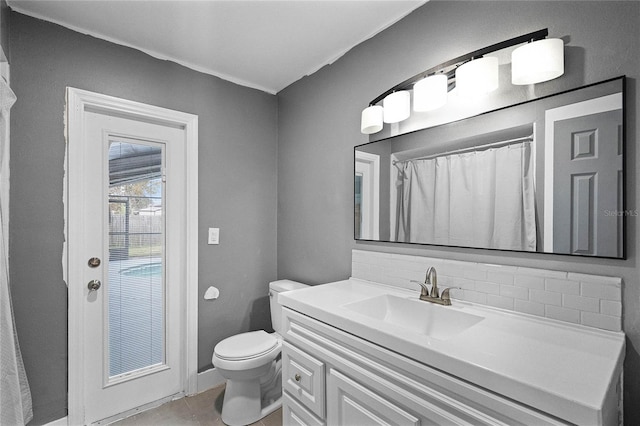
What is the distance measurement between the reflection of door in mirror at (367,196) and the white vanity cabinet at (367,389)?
68 cm

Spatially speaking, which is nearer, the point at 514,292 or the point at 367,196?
the point at 514,292

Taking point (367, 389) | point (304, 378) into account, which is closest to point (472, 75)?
point (367, 389)

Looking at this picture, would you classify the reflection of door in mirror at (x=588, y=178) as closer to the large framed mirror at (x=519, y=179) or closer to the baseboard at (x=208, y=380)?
the large framed mirror at (x=519, y=179)

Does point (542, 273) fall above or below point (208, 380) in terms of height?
above

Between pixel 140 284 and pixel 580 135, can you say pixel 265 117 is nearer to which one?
pixel 140 284

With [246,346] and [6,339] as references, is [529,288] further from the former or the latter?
[6,339]

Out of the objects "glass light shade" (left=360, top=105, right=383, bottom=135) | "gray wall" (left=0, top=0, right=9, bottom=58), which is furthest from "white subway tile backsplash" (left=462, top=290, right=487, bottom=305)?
"gray wall" (left=0, top=0, right=9, bottom=58)

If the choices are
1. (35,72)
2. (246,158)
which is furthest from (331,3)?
(35,72)

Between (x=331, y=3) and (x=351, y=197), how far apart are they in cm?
108

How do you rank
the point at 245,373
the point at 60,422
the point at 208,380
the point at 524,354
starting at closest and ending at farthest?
the point at 524,354 → the point at 60,422 → the point at 245,373 → the point at 208,380

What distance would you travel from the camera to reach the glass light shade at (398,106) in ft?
5.40

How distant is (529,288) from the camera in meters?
1.23

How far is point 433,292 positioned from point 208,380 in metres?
1.81

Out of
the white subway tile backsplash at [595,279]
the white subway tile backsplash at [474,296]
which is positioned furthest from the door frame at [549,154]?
the white subway tile backsplash at [474,296]
